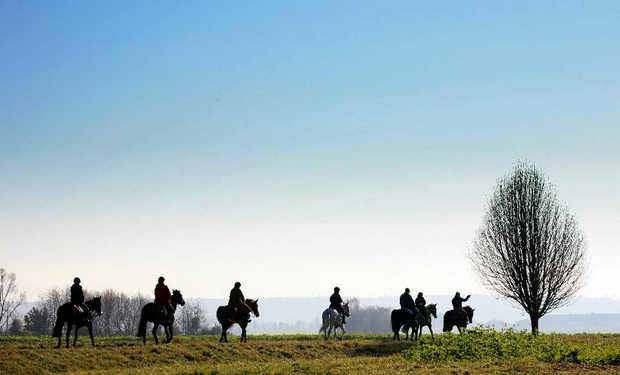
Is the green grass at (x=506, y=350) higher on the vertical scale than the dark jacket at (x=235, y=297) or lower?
lower

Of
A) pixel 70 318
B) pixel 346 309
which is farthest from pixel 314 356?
pixel 70 318

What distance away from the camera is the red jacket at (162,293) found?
32.2 meters

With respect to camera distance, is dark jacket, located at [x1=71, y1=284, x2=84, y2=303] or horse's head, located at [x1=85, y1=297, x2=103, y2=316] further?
horse's head, located at [x1=85, y1=297, x2=103, y2=316]

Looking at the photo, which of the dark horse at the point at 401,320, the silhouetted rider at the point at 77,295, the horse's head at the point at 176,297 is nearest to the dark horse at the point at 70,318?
the silhouetted rider at the point at 77,295

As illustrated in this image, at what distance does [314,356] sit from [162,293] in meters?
8.20

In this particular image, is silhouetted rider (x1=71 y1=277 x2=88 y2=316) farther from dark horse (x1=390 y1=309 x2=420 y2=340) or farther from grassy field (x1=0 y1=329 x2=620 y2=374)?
dark horse (x1=390 y1=309 x2=420 y2=340)

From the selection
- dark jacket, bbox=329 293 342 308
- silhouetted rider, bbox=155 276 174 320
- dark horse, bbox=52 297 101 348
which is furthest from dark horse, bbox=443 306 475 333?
dark horse, bbox=52 297 101 348

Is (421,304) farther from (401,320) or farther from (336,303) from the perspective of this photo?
(336,303)

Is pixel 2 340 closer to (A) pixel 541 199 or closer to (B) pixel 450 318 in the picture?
(B) pixel 450 318

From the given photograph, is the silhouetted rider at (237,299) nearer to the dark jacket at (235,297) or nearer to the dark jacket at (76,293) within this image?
the dark jacket at (235,297)

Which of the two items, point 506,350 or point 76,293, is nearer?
Answer: point 506,350

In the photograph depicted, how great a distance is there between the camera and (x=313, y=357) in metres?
30.7

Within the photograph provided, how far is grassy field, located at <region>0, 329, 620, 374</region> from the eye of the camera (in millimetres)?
21344

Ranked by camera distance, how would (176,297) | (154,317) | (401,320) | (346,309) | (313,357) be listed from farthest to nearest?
(346,309)
(401,320)
(176,297)
(154,317)
(313,357)
